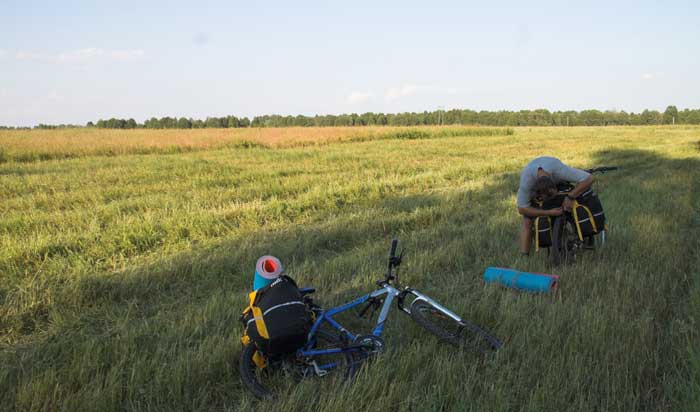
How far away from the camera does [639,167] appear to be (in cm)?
1612

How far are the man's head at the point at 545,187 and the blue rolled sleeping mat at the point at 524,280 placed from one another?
3.56ft

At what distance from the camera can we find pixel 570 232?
5.77 metres

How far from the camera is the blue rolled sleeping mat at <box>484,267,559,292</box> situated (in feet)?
15.0

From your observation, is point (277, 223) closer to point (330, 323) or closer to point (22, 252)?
point (22, 252)

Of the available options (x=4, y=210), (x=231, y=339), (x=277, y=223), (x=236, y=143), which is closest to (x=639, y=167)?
(x=277, y=223)

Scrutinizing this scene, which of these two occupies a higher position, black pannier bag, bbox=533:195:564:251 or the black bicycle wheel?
black pannier bag, bbox=533:195:564:251

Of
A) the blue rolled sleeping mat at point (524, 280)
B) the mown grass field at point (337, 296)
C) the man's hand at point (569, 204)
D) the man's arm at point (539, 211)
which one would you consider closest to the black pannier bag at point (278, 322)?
the mown grass field at point (337, 296)

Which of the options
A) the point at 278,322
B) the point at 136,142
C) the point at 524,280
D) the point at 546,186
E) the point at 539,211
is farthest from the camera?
the point at 136,142

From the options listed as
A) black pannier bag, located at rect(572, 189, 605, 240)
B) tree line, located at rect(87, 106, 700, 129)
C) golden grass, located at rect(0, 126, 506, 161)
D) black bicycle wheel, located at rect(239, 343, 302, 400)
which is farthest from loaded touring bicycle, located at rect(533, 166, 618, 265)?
tree line, located at rect(87, 106, 700, 129)

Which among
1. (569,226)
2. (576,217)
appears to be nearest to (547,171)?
(576,217)

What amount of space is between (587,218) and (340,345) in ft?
11.5

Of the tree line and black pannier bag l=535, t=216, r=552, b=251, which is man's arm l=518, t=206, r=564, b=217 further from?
the tree line

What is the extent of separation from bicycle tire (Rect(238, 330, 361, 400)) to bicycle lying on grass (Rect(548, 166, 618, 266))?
3.27m

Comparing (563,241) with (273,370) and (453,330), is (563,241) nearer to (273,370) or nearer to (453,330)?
(453,330)
